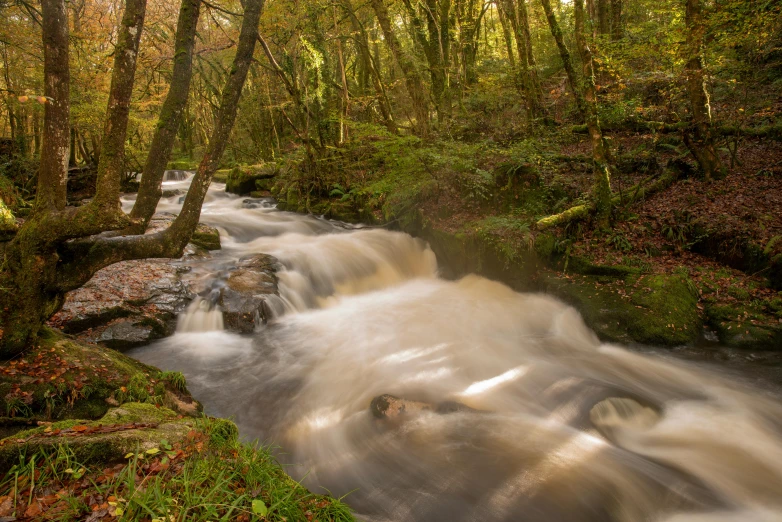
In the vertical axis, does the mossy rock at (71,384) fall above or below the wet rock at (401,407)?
above

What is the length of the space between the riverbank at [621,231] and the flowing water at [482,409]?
58 centimetres

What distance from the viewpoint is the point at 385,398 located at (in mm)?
5039

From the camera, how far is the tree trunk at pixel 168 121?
436 cm

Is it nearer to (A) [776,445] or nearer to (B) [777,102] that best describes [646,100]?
(B) [777,102]

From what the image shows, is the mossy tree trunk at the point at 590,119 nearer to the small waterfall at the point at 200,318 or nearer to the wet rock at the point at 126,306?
the small waterfall at the point at 200,318

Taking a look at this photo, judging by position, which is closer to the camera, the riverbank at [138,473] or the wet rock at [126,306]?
the riverbank at [138,473]

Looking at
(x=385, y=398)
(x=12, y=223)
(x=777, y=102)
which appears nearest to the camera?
(x=12, y=223)

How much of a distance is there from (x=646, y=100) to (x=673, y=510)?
10619mm

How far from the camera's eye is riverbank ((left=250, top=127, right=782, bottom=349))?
6.13m

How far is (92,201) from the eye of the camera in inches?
146

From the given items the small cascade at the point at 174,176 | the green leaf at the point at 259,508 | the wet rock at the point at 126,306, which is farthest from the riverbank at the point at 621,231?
the small cascade at the point at 174,176

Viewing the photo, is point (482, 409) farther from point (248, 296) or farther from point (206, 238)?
point (206, 238)

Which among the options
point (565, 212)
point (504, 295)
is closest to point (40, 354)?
point (504, 295)

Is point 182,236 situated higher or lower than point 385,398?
higher
